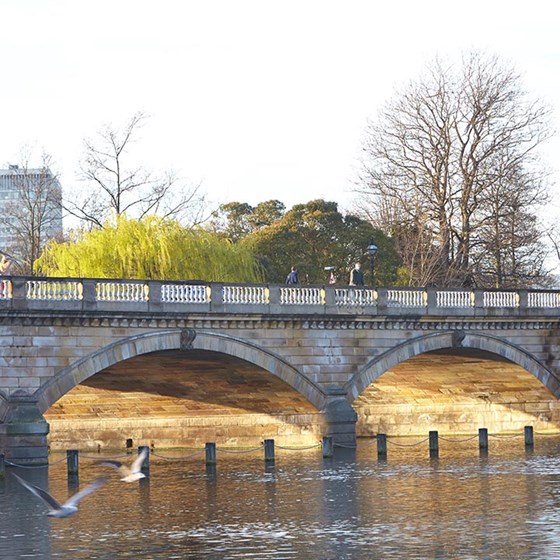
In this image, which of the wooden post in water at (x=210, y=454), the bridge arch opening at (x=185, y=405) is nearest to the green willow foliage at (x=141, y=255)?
the bridge arch opening at (x=185, y=405)

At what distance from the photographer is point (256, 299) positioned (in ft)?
156

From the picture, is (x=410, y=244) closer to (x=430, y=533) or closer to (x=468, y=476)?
(x=468, y=476)

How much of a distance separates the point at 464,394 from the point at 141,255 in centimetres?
1406

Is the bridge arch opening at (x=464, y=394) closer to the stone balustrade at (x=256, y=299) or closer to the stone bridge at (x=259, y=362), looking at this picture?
the stone bridge at (x=259, y=362)

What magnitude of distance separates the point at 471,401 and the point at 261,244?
1874 cm

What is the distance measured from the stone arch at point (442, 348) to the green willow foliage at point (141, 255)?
1315 cm

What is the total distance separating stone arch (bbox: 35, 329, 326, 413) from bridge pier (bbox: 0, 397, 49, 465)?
57cm

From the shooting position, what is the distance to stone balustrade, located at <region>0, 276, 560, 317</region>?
42656mm

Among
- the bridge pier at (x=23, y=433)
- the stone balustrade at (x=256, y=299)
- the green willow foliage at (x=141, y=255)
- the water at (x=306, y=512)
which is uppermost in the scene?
the green willow foliage at (x=141, y=255)

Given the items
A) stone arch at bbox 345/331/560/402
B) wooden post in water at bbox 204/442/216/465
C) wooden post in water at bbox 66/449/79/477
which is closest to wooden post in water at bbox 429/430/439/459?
stone arch at bbox 345/331/560/402

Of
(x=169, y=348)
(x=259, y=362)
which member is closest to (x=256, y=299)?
(x=259, y=362)

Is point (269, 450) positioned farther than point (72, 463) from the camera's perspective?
Yes

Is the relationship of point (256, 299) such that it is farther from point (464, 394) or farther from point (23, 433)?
point (464, 394)

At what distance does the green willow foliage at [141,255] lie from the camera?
6016 cm
